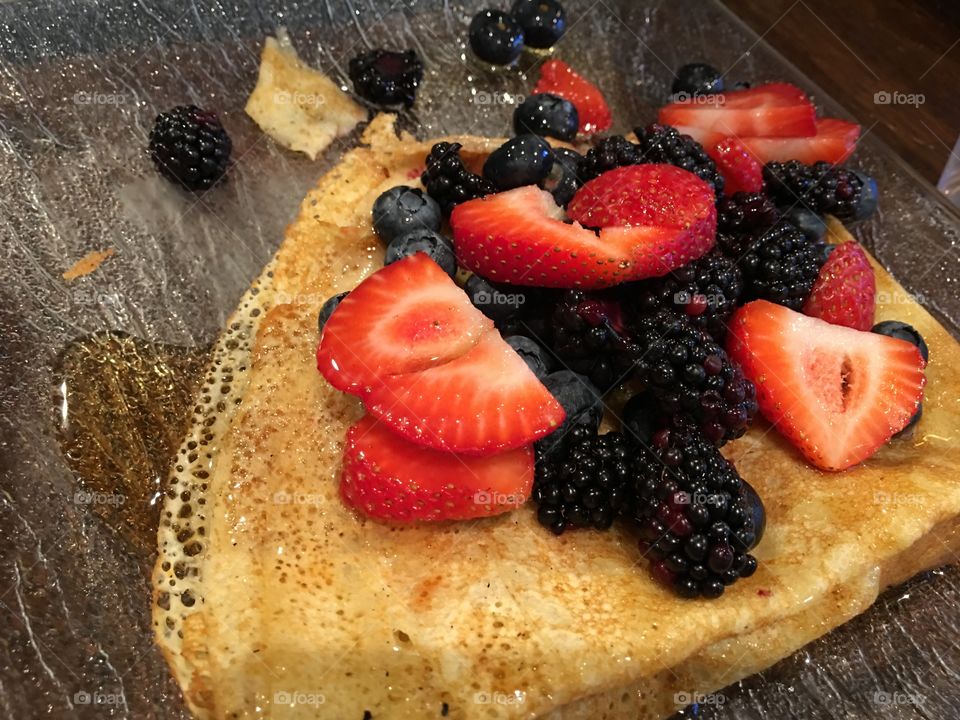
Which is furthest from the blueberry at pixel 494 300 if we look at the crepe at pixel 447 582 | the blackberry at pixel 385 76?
the blackberry at pixel 385 76

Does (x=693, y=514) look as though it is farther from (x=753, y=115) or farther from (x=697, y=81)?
(x=697, y=81)

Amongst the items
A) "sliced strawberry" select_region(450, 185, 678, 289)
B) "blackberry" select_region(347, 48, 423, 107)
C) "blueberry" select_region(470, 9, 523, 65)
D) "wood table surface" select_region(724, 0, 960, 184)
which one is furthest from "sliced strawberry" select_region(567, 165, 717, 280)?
"wood table surface" select_region(724, 0, 960, 184)

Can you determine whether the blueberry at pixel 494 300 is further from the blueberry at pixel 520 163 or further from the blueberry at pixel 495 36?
the blueberry at pixel 495 36

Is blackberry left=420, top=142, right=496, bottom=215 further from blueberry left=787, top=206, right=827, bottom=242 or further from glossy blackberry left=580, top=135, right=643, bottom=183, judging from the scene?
blueberry left=787, top=206, right=827, bottom=242

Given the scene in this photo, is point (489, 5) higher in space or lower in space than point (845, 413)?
higher

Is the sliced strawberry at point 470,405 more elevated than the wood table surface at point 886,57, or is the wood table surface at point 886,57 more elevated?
the wood table surface at point 886,57

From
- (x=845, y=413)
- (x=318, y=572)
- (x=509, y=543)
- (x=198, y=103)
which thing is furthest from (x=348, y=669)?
(x=198, y=103)

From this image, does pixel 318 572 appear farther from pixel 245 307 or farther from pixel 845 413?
pixel 845 413
